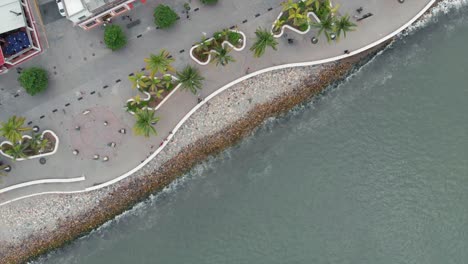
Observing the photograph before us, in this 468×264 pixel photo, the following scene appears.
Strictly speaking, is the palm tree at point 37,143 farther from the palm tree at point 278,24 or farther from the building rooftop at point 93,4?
the palm tree at point 278,24

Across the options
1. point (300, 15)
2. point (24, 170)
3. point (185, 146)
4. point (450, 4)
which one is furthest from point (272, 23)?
point (24, 170)

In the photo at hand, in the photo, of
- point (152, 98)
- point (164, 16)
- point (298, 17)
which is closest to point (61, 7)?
point (164, 16)

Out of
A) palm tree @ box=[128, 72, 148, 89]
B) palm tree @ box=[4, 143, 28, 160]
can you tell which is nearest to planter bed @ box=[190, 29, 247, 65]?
palm tree @ box=[128, 72, 148, 89]

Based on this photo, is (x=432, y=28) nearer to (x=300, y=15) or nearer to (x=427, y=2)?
(x=427, y=2)

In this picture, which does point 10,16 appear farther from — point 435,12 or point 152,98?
point 435,12

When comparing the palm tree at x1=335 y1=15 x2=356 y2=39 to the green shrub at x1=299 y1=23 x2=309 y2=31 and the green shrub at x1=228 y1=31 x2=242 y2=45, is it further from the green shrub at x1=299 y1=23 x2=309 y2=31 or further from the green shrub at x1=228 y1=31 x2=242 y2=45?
the green shrub at x1=228 y1=31 x2=242 y2=45
